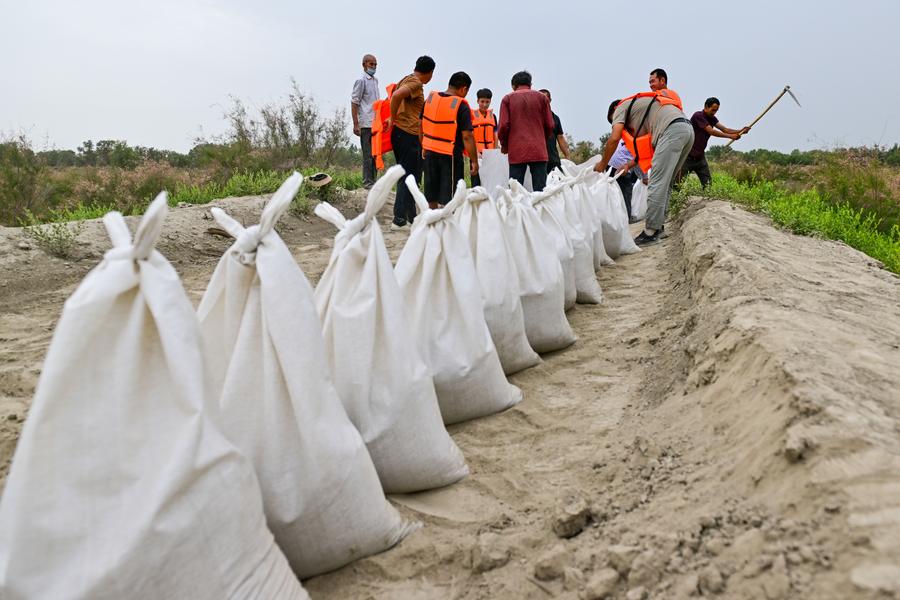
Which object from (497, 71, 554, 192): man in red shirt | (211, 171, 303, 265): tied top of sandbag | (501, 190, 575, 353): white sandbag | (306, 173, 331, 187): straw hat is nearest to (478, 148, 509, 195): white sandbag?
(497, 71, 554, 192): man in red shirt

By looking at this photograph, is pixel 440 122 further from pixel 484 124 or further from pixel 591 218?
pixel 484 124

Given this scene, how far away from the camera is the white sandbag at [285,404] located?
1.42m

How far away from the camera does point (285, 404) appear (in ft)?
4.73

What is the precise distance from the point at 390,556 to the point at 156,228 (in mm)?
939

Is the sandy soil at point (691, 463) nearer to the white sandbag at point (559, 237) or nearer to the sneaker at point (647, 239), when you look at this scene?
the white sandbag at point (559, 237)

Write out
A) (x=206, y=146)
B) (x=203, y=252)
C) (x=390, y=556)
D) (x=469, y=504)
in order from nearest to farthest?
(x=390, y=556) → (x=469, y=504) → (x=203, y=252) → (x=206, y=146)

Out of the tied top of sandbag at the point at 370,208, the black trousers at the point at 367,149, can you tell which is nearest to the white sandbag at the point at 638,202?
the black trousers at the point at 367,149

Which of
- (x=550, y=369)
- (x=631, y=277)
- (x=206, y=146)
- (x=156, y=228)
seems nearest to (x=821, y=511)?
(x=156, y=228)

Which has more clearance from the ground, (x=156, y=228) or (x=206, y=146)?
(x=206, y=146)

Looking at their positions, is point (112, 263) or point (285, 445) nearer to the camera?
point (112, 263)

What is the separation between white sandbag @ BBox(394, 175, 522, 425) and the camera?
2.28 meters

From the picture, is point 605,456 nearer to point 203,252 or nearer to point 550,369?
point 550,369

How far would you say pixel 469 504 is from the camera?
1.85 m

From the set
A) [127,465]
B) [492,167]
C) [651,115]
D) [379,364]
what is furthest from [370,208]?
[492,167]
